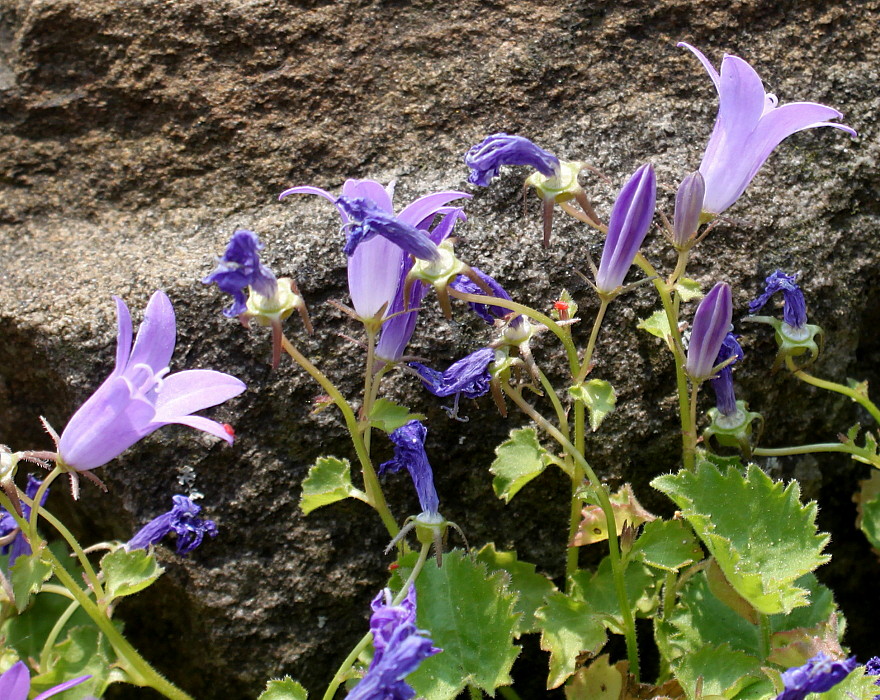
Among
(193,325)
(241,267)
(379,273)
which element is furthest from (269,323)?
(193,325)

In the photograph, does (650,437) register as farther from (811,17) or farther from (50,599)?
(50,599)

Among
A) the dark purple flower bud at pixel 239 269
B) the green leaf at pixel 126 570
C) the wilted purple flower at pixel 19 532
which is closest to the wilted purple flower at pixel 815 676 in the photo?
the dark purple flower bud at pixel 239 269

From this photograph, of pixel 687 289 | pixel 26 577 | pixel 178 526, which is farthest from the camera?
pixel 178 526

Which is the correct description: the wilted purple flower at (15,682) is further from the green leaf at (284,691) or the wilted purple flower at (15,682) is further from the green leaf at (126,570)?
the green leaf at (284,691)

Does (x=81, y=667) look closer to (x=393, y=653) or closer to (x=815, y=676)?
(x=393, y=653)

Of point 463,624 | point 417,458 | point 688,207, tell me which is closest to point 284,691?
point 463,624
